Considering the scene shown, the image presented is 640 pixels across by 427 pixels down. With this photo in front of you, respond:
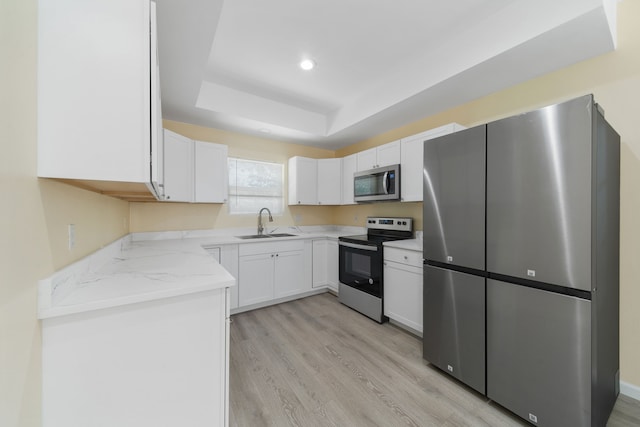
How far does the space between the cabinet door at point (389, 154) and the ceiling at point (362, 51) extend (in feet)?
1.16

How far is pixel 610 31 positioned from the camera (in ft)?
5.39

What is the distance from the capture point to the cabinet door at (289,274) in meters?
3.38

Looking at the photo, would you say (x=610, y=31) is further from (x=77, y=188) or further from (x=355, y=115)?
(x=77, y=188)

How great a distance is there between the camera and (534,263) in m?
1.45

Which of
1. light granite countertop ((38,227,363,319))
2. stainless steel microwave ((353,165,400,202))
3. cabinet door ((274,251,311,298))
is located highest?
stainless steel microwave ((353,165,400,202))

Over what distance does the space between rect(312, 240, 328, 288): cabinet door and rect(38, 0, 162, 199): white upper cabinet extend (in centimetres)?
293

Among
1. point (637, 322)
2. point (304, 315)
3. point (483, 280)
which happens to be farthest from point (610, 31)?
point (304, 315)

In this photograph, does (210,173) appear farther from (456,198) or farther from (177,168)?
(456,198)

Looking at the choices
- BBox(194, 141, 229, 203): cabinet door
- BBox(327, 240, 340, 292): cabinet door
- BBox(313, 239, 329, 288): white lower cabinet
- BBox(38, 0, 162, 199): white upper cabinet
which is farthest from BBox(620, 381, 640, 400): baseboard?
BBox(194, 141, 229, 203): cabinet door

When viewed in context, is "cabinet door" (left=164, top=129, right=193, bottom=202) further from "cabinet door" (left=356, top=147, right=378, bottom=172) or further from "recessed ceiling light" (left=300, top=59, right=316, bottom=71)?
"cabinet door" (left=356, top=147, right=378, bottom=172)

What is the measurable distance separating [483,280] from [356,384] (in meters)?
1.20

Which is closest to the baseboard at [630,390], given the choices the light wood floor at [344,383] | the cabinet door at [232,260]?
the light wood floor at [344,383]

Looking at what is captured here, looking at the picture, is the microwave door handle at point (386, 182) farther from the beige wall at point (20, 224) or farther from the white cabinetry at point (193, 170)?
the beige wall at point (20, 224)

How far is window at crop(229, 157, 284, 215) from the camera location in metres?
3.66
